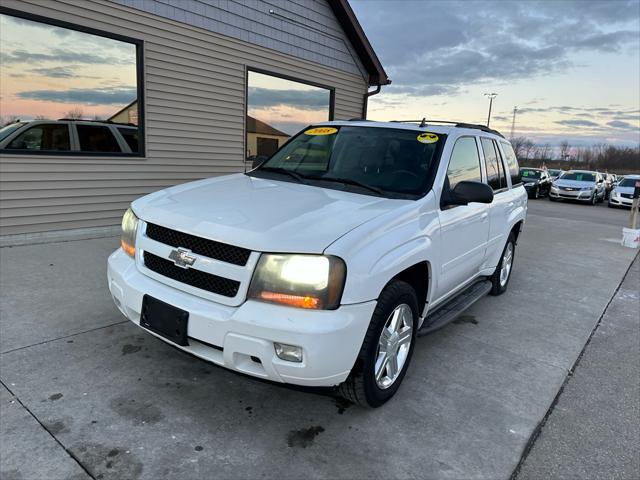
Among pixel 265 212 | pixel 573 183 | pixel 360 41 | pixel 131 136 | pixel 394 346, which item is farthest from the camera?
pixel 573 183

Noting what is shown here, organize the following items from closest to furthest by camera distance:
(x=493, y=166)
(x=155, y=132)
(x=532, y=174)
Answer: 1. (x=493, y=166)
2. (x=155, y=132)
3. (x=532, y=174)

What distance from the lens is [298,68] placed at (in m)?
9.73

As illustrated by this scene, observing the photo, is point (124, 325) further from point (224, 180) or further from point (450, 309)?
point (450, 309)

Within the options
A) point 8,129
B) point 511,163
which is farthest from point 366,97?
point 8,129

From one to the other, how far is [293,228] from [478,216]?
2164mm

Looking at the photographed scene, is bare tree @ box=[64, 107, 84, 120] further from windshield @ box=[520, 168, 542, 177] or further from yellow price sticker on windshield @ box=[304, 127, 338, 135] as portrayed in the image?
windshield @ box=[520, 168, 542, 177]

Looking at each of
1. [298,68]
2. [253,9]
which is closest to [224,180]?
[253,9]

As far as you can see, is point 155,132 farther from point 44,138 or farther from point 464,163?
point 464,163

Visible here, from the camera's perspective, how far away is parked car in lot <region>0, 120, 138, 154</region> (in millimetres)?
6152

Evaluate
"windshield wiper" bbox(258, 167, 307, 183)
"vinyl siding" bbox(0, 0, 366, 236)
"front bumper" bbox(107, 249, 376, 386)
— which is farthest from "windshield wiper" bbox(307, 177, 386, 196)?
"vinyl siding" bbox(0, 0, 366, 236)

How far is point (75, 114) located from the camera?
22.0 feet

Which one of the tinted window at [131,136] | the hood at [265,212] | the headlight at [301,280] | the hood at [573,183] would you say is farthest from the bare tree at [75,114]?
the hood at [573,183]

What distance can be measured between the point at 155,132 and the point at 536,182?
67.7ft

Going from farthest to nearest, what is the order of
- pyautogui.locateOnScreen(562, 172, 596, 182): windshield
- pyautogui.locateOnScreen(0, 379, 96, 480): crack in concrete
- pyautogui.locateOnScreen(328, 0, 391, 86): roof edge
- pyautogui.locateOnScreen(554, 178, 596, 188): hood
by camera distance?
pyautogui.locateOnScreen(562, 172, 596, 182): windshield, pyautogui.locateOnScreen(554, 178, 596, 188): hood, pyautogui.locateOnScreen(328, 0, 391, 86): roof edge, pyautogui.locateOnScreen(0, 379, 96, 480): crack in concrete
